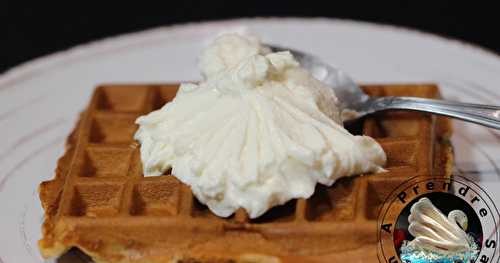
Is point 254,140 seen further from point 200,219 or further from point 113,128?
point 113,128

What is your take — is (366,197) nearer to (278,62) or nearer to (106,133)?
(278,62)

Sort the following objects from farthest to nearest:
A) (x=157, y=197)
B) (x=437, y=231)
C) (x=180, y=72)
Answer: (x=180, y=72), (x=157, y=197), (x=437, y=231)

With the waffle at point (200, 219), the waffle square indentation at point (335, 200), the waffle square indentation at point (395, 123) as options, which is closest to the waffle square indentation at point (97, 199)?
the waffle at point (200, 219)

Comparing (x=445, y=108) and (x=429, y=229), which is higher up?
(x=445, y=108)

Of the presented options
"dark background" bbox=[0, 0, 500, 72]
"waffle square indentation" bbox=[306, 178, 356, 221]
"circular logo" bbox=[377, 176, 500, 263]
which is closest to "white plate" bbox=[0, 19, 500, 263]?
"circular logo" bbox=[377, 176, 500, 263]

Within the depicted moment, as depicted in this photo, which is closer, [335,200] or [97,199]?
[335,200]

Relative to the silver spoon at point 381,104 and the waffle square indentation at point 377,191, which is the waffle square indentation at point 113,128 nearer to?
the silver spoon at point 381,104

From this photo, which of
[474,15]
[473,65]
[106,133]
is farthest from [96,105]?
[474,15]

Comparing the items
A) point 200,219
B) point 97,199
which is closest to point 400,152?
point 200,219
